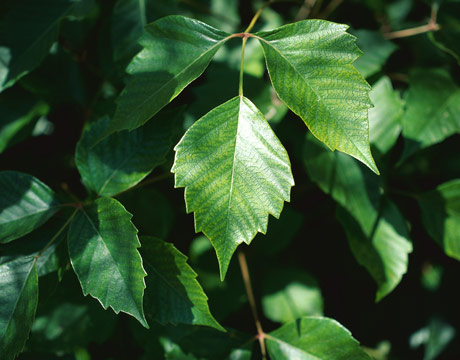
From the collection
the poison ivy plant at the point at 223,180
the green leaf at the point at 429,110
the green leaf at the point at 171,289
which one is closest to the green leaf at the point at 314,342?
the poison ivy plant at the point at 223,180

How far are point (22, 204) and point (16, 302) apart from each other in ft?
0.79

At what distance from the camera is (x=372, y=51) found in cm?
131

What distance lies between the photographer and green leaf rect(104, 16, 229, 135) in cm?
90

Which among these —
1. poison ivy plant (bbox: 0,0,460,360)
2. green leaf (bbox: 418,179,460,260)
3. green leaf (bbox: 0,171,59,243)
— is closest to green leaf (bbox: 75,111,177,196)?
poison ivy plant (bbox: 0,0,460,360)

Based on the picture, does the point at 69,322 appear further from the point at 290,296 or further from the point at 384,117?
the point at 384,117

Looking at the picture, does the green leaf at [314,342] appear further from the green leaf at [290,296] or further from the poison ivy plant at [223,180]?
the green leaf at [290,296]

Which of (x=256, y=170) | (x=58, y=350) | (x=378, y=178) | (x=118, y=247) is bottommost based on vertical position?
(x=58, y=350)

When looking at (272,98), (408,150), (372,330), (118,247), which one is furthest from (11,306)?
(372,330)

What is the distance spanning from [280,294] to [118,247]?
755 millimetres

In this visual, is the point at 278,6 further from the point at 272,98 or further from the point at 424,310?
the point at 424,310

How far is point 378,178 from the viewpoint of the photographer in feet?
3.85

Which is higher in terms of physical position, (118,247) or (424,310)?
(118,247)

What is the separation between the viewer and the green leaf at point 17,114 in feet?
4.25

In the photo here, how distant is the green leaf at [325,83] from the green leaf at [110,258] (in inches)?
17.4
